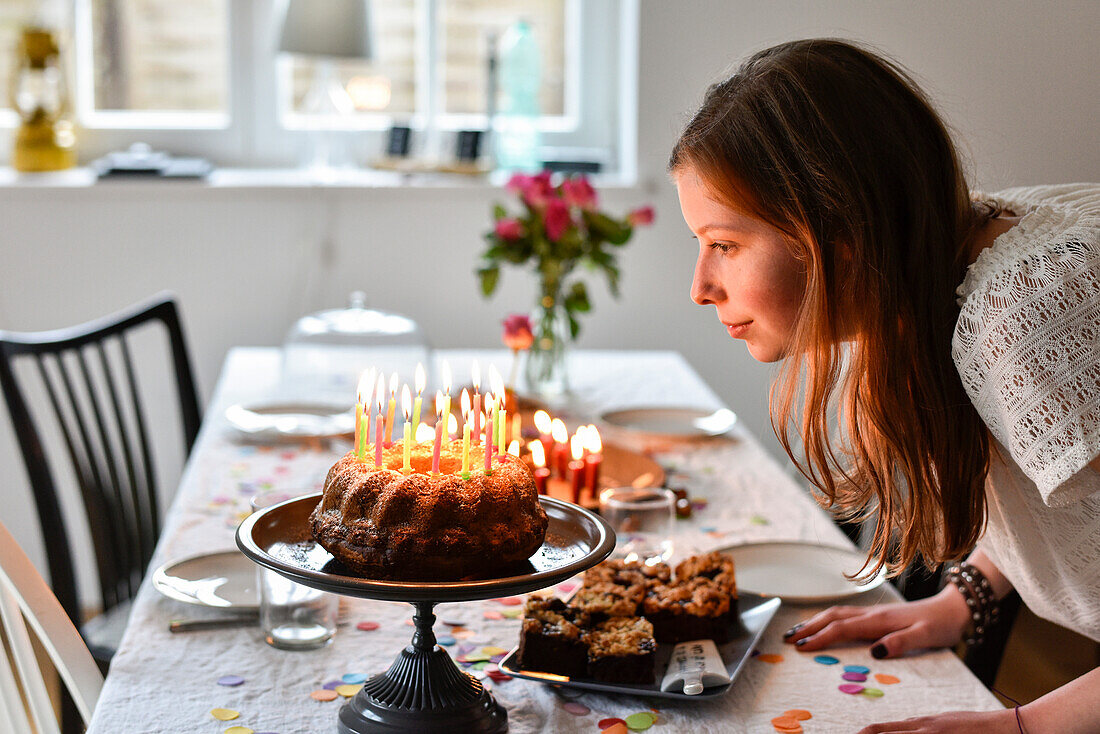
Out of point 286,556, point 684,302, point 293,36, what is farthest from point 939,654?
point 293,36

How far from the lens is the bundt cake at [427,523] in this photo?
2.73ft

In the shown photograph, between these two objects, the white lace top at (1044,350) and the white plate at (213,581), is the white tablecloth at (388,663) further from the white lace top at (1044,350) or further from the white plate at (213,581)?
the white lace top at (1044,350)

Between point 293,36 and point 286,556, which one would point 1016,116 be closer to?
point 286,556

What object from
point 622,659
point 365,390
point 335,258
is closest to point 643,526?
point 622,659

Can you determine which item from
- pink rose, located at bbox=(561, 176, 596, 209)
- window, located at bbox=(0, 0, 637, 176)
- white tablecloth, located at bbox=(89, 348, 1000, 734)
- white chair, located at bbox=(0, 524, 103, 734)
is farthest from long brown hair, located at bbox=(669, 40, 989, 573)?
window, located at bbox=(0, 0, 637, 176)

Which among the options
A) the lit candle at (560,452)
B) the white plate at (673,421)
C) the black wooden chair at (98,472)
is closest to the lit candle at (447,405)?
the lit candle at (560,452)

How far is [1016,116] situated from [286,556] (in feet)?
3.70

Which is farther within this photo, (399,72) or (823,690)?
(399,72)

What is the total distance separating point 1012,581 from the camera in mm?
1162

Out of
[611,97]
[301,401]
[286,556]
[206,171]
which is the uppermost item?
[611,97]

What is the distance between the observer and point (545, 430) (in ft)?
5.21

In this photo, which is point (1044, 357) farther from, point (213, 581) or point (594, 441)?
point (213, 581)

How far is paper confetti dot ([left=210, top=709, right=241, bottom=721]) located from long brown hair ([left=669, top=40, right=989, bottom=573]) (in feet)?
1.88

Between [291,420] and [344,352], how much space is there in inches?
8.0
